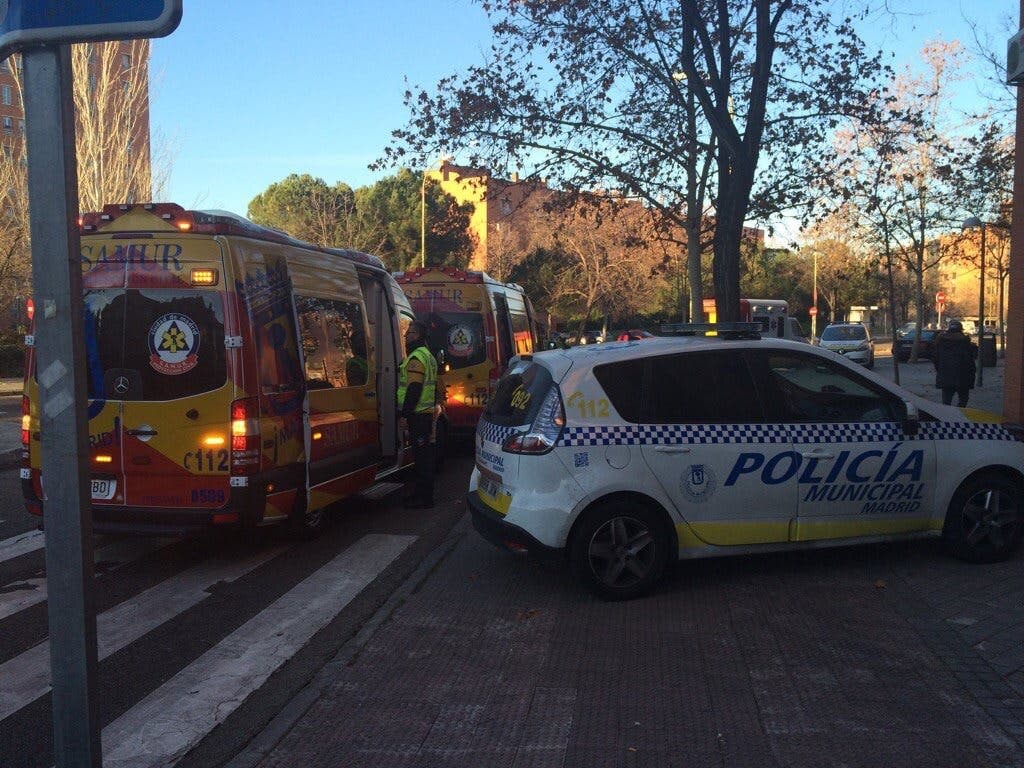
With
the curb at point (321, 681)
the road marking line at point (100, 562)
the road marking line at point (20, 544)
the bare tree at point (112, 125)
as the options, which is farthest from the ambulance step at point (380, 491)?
the bare tree at point (112, 125)

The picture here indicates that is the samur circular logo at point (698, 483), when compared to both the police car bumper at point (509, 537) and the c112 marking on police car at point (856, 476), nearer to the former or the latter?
the c112 marking on police car at point (856, 476)

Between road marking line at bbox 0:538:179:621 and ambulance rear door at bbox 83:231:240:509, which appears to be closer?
road marking line at bbox 0:538:179:621

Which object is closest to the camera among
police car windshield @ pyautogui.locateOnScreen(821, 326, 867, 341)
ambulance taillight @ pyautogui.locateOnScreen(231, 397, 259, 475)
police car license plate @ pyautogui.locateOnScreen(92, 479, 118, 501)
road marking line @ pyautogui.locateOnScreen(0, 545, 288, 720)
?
road marking line @ pyautogui.locateOnScreen(0, 545, 288, 720)

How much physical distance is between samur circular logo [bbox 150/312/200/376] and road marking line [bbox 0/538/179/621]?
1.64m

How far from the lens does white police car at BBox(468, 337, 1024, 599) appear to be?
5887mm

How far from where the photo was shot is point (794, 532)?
621 centimetres

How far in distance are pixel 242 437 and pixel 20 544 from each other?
8.86 feet

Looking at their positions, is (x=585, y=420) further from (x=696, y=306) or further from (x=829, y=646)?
(x=696, y=306)

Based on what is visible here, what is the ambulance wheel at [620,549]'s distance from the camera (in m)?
5.87

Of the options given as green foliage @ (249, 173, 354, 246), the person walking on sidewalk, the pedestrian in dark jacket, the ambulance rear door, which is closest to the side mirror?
the person walking on sidewalk

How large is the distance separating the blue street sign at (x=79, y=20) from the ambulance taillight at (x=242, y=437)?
12.5ft

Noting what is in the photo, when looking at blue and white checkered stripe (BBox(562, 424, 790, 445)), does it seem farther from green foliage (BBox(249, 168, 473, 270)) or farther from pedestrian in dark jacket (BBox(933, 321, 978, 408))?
green foliage (BBox(249, 168, 473, 270))

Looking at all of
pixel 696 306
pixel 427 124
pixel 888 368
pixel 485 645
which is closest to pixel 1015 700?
pixel 485 645

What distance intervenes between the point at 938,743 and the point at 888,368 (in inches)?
1463
